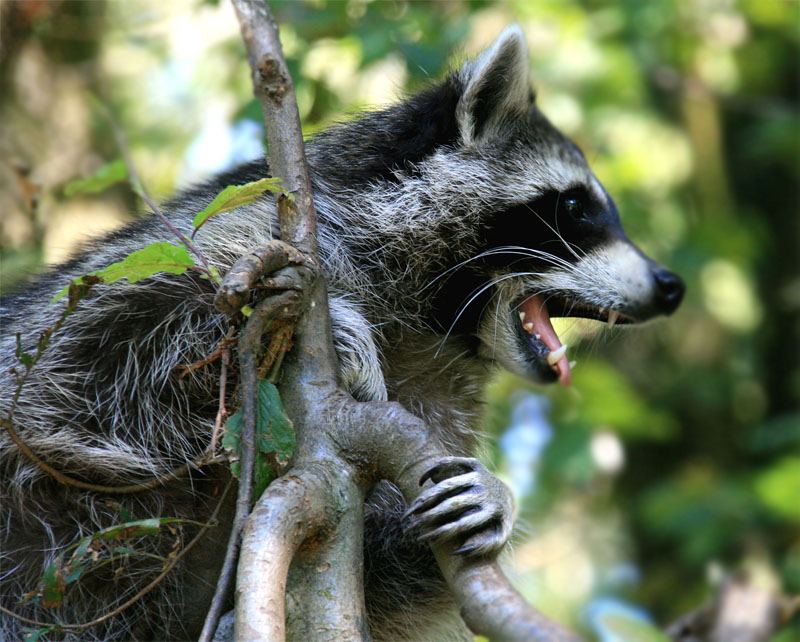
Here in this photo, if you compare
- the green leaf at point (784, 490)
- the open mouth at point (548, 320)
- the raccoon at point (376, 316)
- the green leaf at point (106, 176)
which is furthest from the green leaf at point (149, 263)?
the green leaf at point (784, 490)

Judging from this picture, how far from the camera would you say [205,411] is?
319 centimetres

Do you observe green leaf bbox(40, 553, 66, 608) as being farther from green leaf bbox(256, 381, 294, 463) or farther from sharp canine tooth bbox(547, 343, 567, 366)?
sharp canine tooth bbox(547, 343, 567, 366)

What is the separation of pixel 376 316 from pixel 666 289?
1.17 metres

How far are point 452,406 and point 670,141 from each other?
25.0 ft

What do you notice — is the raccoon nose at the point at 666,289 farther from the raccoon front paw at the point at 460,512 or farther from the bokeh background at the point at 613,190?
the raccoon front paw at the point at 460,512

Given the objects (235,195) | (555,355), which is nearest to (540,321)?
(555,355)

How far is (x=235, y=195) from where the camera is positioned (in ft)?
8.43

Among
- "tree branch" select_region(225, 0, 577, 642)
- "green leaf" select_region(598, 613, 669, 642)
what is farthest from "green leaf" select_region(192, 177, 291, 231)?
"green leaf" select_region(598, 613, 669, 642)

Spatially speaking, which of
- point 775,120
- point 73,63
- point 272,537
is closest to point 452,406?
point 272,537

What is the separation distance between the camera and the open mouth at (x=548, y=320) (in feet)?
12.0

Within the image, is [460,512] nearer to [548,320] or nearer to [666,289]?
[548,320]

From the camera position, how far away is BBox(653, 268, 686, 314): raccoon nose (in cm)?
370

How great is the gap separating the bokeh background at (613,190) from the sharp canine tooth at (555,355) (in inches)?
20.7

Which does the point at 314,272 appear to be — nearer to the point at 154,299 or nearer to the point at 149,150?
the point at 154,299
